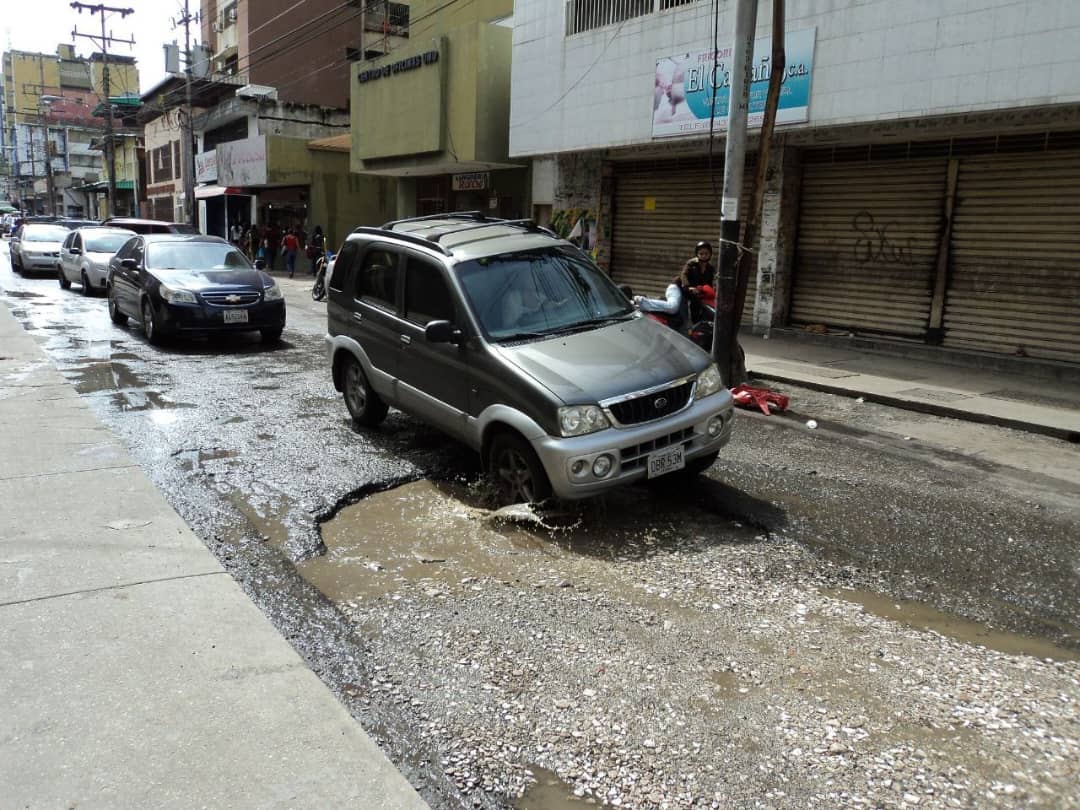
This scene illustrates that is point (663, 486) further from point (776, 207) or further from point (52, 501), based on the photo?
point (776, 207)

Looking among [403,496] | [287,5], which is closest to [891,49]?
[403,496]

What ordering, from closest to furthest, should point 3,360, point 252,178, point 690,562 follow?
point 690,562
point 3,360
point 252,178

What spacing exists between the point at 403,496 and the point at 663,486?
190 centimetres

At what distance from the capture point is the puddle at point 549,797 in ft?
9.42

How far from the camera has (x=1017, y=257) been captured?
40.1 ft

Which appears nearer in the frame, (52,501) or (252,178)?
(52,501)

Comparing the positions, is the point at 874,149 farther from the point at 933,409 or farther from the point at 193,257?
the point at 193,257

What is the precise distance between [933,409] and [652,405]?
547cm

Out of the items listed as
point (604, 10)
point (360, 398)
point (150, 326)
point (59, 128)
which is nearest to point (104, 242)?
point (150, 326)

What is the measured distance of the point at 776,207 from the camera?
14.9 metres

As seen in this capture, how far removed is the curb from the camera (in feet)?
28.0

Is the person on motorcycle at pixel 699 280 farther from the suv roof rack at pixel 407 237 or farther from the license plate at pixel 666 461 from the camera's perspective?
the license plate at pixel 666 461

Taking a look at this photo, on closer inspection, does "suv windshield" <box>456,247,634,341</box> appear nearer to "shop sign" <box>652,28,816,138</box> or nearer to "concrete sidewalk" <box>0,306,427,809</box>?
"concrete sidewalk" <box>0,306,427,809</box>

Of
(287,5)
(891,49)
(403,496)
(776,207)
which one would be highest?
(287,5)
